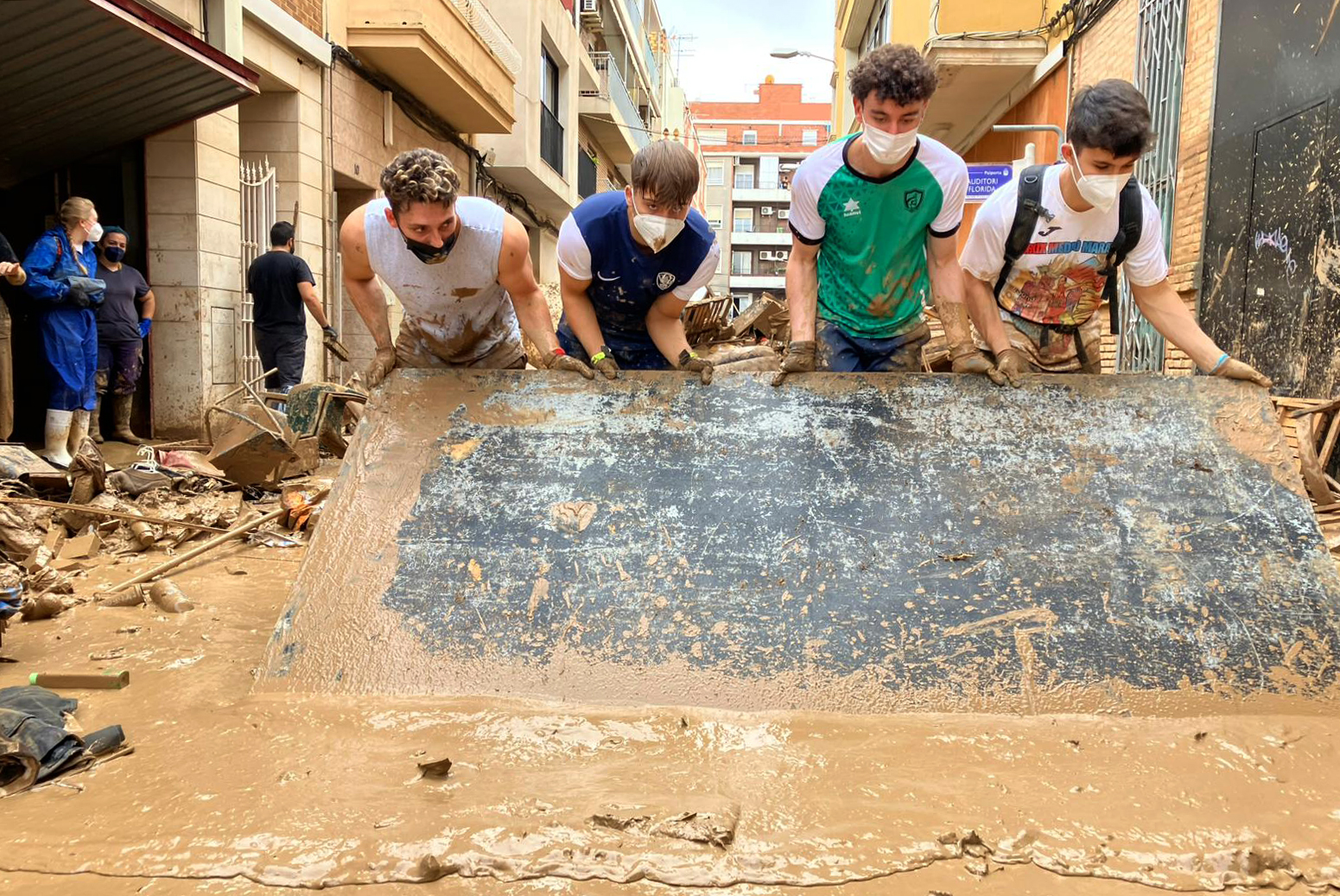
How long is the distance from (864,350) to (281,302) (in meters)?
4.57

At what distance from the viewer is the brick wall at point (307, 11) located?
742 cm

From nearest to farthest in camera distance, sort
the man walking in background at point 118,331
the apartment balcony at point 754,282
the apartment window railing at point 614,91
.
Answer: the man walking in background at point 118,331
the apartment window railing at point 614,91
the apartment balcony at point 754,282

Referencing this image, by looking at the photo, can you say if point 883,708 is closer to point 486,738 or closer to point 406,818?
point 486,738

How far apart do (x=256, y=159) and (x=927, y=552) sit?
24.6 ft

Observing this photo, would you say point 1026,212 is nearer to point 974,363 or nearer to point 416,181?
point 974,363

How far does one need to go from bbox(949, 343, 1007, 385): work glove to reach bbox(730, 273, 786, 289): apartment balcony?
1894 inches

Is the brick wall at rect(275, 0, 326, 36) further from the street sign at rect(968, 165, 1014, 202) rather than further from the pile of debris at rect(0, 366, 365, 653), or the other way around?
the street sign at rect(968, 165, 1014, 202)

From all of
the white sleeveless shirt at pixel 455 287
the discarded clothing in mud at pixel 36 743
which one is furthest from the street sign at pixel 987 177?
the discarded clothing in mud at pixel 36 743

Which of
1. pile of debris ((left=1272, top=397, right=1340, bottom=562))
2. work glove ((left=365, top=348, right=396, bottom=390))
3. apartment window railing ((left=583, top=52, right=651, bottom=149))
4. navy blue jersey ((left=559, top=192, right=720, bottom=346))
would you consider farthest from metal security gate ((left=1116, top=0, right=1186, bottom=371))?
apartment window railing ((left=583, top=52, right=651, bottom=149))

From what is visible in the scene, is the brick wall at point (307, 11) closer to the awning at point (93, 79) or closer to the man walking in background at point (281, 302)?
the awning at point (93, 79)

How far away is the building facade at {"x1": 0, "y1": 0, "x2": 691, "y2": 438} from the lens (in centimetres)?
545

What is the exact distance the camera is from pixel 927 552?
1.96 metres

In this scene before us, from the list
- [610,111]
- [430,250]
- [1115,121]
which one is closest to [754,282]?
[610,111]

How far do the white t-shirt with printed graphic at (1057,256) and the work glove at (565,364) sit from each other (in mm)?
1203
